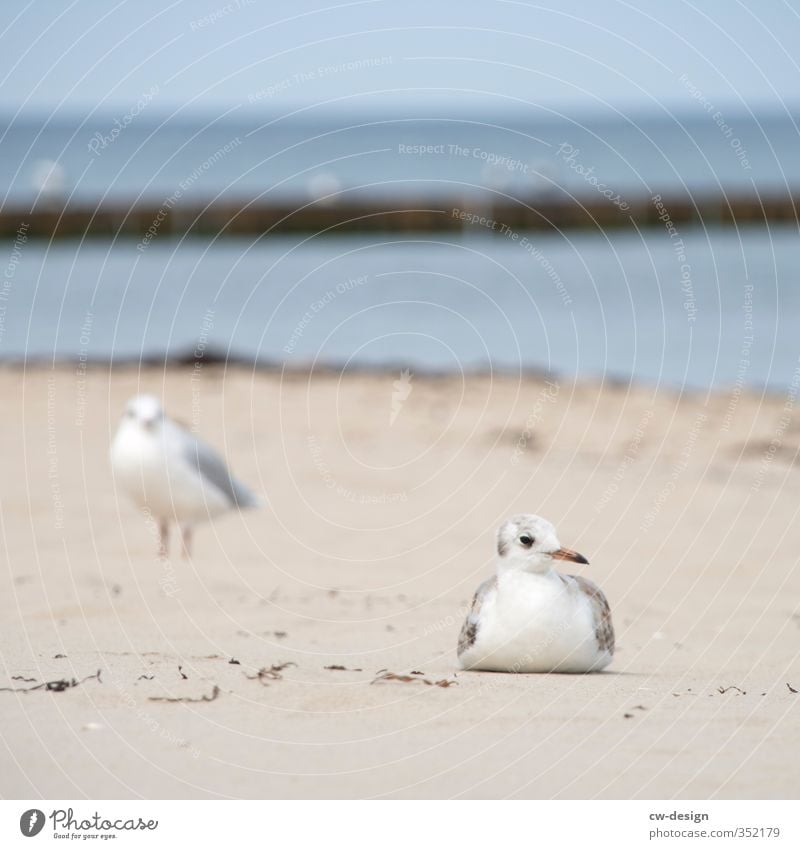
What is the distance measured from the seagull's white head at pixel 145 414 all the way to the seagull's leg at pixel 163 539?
1.72ft

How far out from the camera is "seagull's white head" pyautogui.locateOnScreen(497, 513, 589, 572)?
445cm

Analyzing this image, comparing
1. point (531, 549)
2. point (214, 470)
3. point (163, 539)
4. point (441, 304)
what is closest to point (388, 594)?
point (163, 539)

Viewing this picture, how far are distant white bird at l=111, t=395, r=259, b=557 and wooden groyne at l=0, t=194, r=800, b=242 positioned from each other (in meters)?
16.9

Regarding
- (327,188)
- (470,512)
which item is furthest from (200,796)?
(327,188)

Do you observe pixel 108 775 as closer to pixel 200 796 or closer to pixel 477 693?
pixel 200 796

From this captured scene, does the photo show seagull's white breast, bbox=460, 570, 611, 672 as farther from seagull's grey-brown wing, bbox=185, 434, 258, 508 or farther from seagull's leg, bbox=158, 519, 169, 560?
seagull's grey-brown wing, bbox=185, 434, 258, 508

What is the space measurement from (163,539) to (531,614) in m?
3.30

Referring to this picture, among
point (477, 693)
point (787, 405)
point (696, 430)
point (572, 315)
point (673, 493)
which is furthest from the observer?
point (572, 315)

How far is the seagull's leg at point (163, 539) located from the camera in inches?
275

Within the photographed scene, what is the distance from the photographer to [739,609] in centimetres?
602

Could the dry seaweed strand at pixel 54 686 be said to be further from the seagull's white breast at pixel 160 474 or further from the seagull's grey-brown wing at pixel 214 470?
the seagull's grey-brown wing at pixel 214 470

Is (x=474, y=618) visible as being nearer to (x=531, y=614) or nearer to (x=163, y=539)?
(x=531, y=614)

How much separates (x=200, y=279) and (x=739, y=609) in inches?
589

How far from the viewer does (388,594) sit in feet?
20.5
